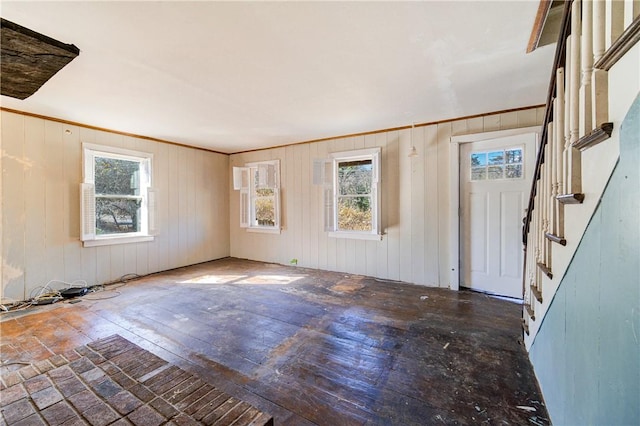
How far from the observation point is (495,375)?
74.0 inches

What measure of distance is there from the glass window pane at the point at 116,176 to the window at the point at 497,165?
17.7 ft

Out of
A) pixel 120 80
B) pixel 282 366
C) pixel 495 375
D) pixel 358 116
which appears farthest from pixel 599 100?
pixel 120 80

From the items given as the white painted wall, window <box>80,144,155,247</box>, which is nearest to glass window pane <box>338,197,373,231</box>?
the white painted wall

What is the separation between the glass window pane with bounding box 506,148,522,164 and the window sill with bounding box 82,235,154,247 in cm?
572

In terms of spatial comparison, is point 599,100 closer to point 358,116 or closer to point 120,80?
point 358,116

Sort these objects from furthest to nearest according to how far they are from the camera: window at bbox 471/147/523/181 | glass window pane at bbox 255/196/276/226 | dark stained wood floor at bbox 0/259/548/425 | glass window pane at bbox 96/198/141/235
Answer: glass window pane at bbox 255/196/276/226 < glass window pane at bbox 96/198/141/235 < window at bbox 471/147/523/181 < dark stained wood floor at bbox 0/259/548/425

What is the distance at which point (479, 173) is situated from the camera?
3.62m

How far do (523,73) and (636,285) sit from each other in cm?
251

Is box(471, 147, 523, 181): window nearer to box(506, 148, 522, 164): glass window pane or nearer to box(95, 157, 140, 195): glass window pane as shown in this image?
box(506, 148, 522, 164): glass window pane

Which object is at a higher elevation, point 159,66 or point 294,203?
point 159,66

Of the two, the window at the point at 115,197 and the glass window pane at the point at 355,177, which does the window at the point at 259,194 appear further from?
the window at the point at 115,197

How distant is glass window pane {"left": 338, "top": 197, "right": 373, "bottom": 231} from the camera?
178 inches

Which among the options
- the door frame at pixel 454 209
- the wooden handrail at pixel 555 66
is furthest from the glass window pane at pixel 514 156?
the wooden handrail at pixel 555 66

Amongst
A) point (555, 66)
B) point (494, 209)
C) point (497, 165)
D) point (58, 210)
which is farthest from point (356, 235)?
point (58, 210)
